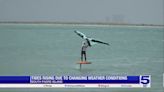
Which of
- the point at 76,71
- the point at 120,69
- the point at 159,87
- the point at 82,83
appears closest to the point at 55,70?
the point at 76,71

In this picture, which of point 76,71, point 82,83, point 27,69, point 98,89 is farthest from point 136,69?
point 82,83

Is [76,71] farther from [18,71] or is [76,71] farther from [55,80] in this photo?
[55,80]

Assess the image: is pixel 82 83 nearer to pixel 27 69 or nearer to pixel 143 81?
pixel 143 81

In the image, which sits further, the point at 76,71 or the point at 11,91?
the point at 76,71

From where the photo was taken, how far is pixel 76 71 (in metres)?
17.2

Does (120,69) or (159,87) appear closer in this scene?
(159,87)

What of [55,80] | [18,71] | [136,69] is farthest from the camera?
[136,69]

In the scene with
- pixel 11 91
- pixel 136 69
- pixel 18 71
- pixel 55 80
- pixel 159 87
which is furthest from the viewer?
pixel 136 69

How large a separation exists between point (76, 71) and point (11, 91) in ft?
15.1

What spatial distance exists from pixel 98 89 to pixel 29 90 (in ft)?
5.12

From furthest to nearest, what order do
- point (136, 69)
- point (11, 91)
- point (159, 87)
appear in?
point (136, 69) < point (159, 87) < point (11, 91)

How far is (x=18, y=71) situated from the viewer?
17.1 meters

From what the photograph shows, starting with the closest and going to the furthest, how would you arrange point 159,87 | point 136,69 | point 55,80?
point 55,80
point 159,87
point 136,69

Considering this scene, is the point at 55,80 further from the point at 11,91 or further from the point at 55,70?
the point at 55,70
